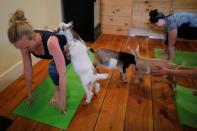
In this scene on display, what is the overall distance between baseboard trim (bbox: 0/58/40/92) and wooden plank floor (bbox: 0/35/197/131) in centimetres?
5

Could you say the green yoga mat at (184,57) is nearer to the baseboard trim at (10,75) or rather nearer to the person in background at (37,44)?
the person in background at (37,44)

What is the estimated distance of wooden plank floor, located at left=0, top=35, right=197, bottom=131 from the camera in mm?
1460

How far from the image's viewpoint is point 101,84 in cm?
203

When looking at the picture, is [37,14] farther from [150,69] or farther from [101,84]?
[150,69]

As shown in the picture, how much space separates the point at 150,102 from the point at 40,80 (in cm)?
122

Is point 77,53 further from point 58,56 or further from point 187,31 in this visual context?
point 187,31

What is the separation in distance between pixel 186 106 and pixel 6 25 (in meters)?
1.96

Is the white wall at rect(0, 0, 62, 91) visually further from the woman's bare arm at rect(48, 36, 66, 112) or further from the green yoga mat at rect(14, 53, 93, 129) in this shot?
the woman's bare arm at rect(48, 36, 66, 112)

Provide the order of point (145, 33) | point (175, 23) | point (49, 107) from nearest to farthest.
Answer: point (49, 107) < point (175, 23) < point (145, 33)

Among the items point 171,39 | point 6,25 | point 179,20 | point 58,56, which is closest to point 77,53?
point 58,56

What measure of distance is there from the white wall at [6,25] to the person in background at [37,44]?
0.53m

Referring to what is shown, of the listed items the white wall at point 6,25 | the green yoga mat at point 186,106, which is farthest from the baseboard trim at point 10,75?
the green yoga mat at point 186,106

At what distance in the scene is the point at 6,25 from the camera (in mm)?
1903

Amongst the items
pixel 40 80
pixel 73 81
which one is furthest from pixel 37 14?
pixel 73 81
